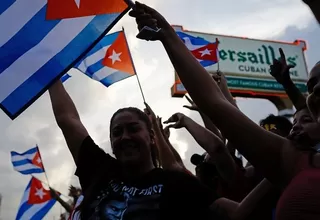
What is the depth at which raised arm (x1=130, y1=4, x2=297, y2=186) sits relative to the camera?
55.4 inches

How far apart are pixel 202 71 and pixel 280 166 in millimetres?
418

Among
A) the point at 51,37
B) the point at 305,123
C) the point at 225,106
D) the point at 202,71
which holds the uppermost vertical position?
the point at 51,37

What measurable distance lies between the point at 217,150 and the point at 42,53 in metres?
1.19

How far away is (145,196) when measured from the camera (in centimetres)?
Result: 198

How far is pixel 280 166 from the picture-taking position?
1.41 metres

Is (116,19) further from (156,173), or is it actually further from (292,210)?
(292,210)

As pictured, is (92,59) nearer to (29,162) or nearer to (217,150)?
(217,150)

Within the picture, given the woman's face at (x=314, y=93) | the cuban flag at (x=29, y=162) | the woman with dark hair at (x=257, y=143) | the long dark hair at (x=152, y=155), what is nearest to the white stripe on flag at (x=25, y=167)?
the cuban flag at (x=29, y=162)

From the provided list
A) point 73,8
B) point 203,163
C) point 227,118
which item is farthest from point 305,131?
point 73,8

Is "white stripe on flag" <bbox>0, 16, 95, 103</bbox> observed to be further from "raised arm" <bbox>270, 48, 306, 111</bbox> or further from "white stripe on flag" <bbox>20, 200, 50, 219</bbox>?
"white stripe on flag" <bbox>20, 200, 50, 219</bbox>

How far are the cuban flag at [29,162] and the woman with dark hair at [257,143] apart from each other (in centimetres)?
890

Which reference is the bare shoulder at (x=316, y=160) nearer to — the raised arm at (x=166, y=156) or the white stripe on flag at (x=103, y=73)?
the raised arm at (x=166, y=156)

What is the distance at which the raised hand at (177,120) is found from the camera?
127 inches

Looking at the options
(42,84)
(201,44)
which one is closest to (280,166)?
(42,84)
